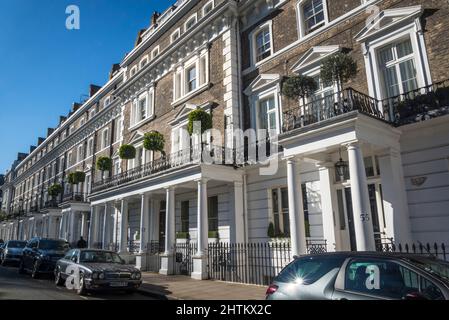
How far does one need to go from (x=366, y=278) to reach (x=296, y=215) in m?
6.22

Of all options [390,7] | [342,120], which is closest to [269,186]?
[342,120]

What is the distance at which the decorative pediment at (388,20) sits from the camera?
10.9 m

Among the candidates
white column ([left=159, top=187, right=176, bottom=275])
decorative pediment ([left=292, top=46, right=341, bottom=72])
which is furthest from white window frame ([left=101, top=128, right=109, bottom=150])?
decorative pediment ([left=292, top=46, right=341, bottom=72])

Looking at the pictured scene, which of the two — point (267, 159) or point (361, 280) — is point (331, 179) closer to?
point (267, 159)

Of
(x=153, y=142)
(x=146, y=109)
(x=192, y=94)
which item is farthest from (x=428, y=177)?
(x=146, y=109)

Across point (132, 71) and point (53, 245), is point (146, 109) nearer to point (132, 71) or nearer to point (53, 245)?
point (132, 71)

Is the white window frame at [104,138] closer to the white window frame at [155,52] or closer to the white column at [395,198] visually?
the white window frame at [155,52]

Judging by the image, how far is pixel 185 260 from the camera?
16.8 metres

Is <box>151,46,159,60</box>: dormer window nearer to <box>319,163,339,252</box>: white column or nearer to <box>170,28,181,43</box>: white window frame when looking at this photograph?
<box>170,28,181,43</box>: white window frame

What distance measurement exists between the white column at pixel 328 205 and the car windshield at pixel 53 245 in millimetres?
12625

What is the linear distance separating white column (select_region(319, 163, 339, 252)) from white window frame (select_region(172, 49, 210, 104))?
835 cm

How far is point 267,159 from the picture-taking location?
14.5 metres

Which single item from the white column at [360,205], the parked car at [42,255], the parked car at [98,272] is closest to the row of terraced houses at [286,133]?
the white column at [360,205]

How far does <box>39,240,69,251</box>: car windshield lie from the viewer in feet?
56.3
